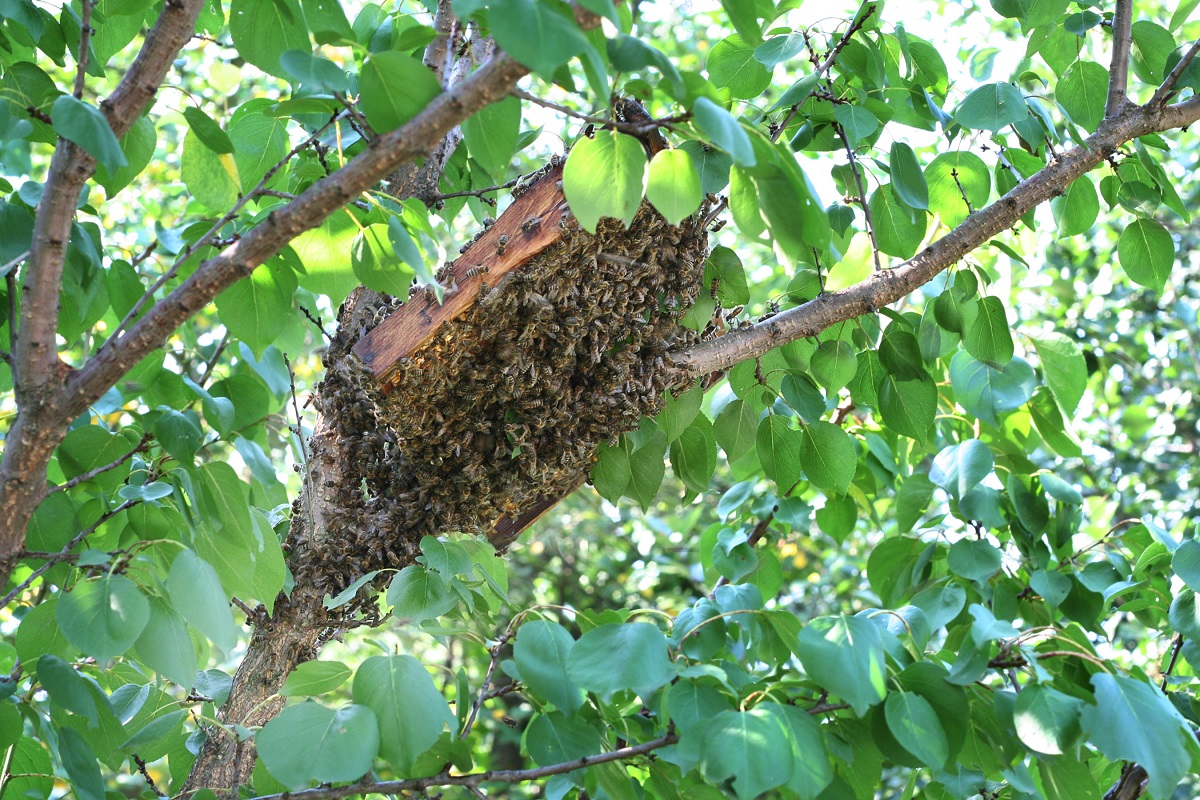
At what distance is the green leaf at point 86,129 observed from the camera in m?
1.24

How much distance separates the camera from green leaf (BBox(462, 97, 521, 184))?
136 cm

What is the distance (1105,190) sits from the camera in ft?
7.23

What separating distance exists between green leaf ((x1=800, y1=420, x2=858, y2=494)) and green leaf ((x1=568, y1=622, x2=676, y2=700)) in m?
0.80

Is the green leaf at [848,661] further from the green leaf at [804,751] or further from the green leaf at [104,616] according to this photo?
the green leaf at [104,616]

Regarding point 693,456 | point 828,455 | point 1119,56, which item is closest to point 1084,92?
point 1119,56

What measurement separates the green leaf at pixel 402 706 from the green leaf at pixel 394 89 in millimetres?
716

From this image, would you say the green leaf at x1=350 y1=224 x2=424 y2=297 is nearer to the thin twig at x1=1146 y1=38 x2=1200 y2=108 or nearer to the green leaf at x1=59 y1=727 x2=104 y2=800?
the green leaf at x1=59 y1=727 x2=104 y2=800

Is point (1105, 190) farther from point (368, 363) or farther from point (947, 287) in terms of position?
point (368, 363)

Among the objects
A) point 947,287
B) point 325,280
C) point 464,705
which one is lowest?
point 464,705

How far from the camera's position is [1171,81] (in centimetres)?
199

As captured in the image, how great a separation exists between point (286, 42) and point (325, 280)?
39 cm

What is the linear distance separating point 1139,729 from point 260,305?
1.46 metres

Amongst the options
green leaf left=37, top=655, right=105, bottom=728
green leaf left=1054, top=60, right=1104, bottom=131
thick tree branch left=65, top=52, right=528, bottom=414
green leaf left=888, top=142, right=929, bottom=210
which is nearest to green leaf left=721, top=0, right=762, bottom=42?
thick tree branch left=65, top=52, right=528, bottom=414

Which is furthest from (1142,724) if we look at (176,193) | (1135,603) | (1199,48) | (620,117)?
(176,193)
